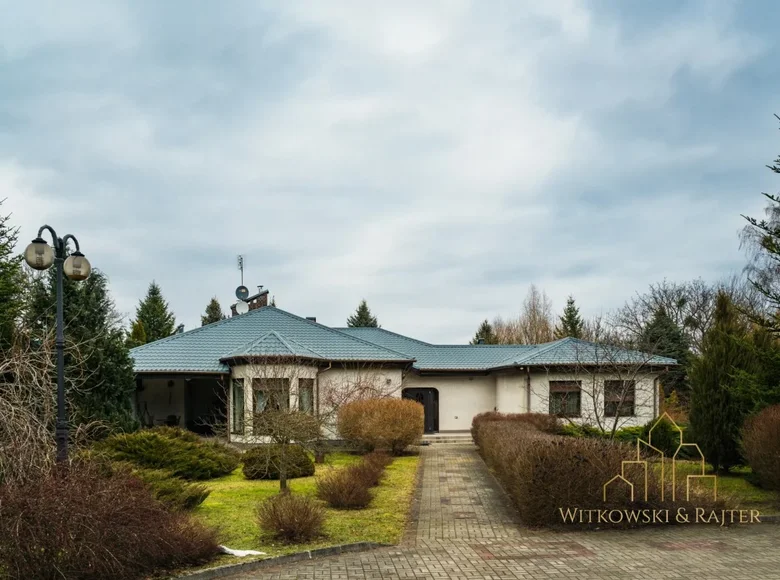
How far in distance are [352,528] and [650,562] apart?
14.0 feet

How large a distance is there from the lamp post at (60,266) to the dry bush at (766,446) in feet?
38.0

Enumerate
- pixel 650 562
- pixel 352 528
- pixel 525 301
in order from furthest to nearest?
pixel 525 301 → pixel 352 528 → pixel 650 562

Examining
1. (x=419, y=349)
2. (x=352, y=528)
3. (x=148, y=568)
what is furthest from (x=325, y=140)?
(x=419, y=349)

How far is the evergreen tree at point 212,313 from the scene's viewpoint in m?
59.4

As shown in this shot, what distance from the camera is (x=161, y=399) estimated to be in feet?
81.7

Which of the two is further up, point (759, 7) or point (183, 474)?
point (759, 7)

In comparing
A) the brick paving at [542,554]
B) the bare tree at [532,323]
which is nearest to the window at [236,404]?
the brick paving at [542,554]

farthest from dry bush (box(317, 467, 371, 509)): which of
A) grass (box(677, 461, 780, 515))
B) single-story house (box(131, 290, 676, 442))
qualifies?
single-story house (box(131, 290, 676, 442))

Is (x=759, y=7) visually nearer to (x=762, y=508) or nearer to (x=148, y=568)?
(x=762, y=508)

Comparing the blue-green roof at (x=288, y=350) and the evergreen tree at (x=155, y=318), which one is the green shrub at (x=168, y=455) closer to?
the blue-green roof at (x=288, y=350)

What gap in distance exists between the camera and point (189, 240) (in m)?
19.6

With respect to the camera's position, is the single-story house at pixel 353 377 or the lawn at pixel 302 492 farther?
the single-story house at pixel 353 377

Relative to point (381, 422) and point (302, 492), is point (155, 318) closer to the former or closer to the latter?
point (381, 422)

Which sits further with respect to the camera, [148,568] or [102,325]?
[102,325]
